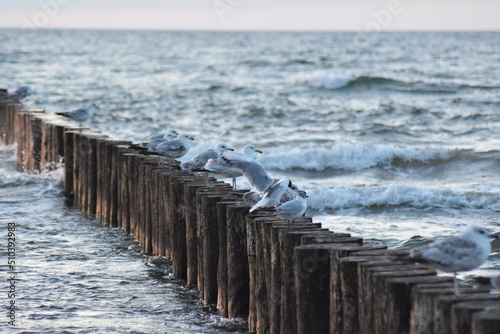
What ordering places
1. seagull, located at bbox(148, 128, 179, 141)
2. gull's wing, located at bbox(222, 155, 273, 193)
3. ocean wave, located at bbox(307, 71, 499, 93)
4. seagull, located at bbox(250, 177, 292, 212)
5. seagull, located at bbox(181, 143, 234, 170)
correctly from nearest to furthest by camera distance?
seagull, located at bbox(250, 177, 292, 212)
gull's wing, located at bbox(222, 155, 273, 193)
seagull, located at bbox(181, 143, 234, 170)
seagull, located at bbox(148, 128, 179, 141)
ocean wave, located at bbox(307, 71, 499, 93)

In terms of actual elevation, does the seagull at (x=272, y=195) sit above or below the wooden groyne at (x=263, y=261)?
above

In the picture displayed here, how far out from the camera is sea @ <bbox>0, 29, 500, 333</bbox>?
7.80 m

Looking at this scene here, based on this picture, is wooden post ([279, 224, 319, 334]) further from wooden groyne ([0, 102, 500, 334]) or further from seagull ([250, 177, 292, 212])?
seagull ([250, 177, 292, 212])

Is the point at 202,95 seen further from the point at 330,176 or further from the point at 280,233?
the point at 280,233

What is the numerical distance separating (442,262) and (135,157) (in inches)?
244

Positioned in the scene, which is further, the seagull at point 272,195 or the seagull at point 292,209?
the seagull at point 272,195

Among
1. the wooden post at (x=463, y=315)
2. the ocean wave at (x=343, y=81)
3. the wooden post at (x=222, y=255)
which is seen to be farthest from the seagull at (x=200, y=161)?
the ocean wave at (x=343, y=81)

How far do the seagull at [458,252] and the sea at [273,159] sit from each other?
103 inches

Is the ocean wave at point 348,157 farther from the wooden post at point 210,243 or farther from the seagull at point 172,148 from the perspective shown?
the wooden post at point 210,243

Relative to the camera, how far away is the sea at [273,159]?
7805 millimetres

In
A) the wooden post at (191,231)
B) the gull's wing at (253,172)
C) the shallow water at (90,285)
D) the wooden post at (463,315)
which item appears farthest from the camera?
the wooden post at (191,231)

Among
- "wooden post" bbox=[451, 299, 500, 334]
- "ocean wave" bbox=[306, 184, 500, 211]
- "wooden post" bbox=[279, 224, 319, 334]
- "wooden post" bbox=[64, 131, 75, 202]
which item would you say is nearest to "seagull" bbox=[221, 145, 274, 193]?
"wooden post" bbox=[279, 224, 319, 334]

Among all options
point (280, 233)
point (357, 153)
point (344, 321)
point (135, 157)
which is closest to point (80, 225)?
point (135, 157)

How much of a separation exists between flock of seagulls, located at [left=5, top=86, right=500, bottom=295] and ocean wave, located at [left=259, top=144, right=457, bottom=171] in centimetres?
686
